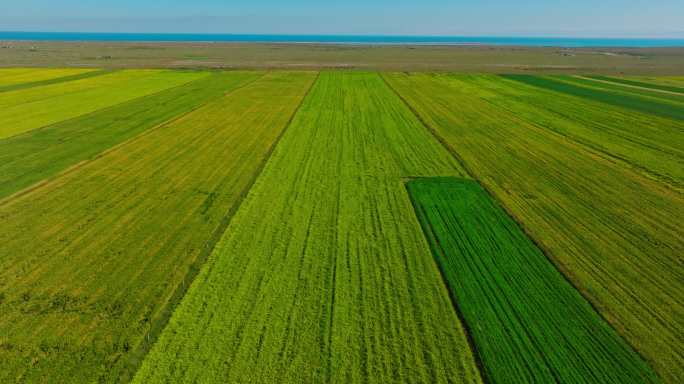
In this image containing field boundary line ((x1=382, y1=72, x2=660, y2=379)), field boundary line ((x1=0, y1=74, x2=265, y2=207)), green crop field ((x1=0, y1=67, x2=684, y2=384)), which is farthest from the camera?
field boundary line ((x1=0, y1=74, x2=265, y2=207))

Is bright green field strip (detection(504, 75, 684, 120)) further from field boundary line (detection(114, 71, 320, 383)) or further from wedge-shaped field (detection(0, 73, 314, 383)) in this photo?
field boundary line (detection(114, 71, 320, 383))

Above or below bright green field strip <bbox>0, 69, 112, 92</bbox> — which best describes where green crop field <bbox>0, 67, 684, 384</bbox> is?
below

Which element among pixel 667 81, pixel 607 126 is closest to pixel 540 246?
pixel 607 126

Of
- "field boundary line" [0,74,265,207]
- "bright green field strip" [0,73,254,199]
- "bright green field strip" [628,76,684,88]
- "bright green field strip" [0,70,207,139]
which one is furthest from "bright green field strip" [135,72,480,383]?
"bright green field strip" [628,76,684,88]

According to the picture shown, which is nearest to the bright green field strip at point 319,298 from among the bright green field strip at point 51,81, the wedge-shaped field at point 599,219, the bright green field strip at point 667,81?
the wedge-shaped field at point 599,219

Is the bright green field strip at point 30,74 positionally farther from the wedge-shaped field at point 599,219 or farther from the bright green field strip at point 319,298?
the wedge-shaped field at point 599,219

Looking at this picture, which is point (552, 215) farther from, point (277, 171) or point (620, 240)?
point (277, 171)
